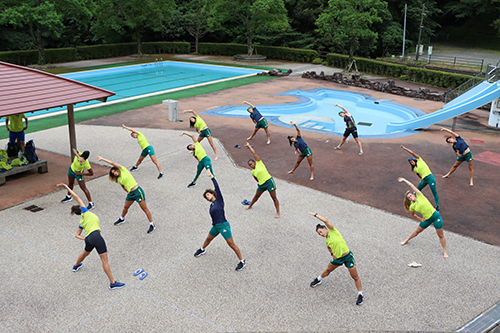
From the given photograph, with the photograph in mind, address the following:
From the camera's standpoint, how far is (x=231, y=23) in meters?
50.5

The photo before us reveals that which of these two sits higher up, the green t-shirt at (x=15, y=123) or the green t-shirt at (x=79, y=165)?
the green t-shirt at (x=15, y=123)

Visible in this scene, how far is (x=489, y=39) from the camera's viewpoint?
5275 cm

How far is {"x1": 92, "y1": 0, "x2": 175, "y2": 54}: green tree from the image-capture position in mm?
39500

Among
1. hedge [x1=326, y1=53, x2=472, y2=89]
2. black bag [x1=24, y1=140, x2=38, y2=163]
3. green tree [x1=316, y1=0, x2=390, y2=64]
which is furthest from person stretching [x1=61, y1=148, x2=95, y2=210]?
green tree [x1=316, y1=0, x2=390, y2=64]

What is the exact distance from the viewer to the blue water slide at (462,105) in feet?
53.3

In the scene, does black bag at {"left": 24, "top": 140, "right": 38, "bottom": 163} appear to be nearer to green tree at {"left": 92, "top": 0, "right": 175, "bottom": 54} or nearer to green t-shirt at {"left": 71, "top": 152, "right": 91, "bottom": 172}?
green t-shirt at {"left": 71, "top": 152, "right": 91, "bottom": 172}

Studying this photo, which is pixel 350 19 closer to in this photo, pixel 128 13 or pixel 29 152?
pixel 128 13

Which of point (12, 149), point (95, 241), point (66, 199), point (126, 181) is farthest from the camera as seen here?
point (12, 149)

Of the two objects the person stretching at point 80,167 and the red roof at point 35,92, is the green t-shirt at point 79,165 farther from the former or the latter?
the red roof at point 35,92

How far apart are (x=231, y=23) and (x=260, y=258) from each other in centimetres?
4649

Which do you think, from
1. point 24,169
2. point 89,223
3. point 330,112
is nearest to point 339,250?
point 89,223

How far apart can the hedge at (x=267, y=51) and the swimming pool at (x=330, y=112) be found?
628 inches

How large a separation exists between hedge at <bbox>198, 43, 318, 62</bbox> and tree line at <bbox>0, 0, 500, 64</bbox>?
1200mm

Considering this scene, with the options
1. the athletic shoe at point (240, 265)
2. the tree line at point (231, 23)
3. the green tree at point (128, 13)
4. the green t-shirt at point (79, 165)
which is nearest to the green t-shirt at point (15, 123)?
the green t-shirt at point (79, 165)
